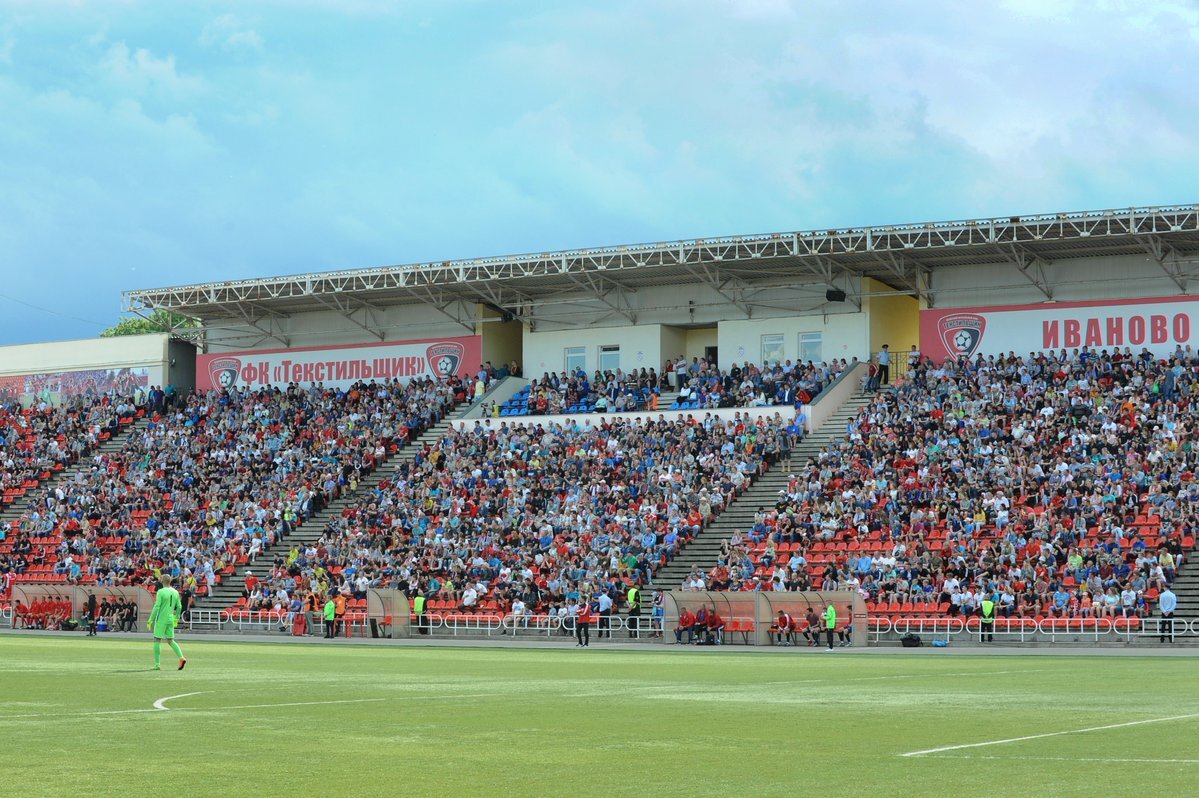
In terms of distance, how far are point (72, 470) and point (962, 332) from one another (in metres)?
37.6

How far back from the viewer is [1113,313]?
52625 mm

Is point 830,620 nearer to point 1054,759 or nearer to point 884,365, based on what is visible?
point 884,365

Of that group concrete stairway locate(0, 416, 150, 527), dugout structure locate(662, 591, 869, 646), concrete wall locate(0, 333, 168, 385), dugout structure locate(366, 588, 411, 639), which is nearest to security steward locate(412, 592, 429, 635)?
dugout structure locate(366, 588, 411, 639)

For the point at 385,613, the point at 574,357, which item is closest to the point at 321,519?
the point at 385,613

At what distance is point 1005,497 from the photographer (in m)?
43.7

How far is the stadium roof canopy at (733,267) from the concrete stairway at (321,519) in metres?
5.69

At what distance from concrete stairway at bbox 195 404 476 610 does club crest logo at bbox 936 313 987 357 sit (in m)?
18.8

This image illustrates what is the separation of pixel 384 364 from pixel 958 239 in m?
26.5

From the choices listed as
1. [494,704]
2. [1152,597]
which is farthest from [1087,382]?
[494,704]

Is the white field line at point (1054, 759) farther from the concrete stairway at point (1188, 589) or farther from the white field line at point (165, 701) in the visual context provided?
the concrete stairway at point (1188, 589)

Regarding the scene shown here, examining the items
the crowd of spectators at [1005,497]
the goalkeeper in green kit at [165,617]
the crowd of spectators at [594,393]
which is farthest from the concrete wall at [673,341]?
the goalkeeper in green kit at [165,617]

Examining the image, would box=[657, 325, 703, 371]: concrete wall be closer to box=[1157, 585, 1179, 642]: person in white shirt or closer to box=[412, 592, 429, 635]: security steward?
box=[412, 592, 429, 635]: security steward

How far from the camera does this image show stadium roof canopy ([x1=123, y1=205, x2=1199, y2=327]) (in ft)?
167

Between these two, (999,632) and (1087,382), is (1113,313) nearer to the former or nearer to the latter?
(1087,382)
